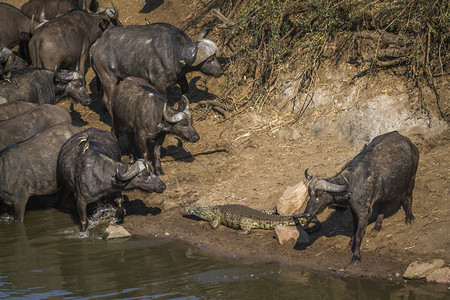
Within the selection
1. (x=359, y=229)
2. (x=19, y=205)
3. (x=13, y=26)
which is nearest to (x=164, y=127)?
(x=19, y=205)

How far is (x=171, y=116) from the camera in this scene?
1189cm

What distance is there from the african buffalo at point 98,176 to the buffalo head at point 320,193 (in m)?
3.01

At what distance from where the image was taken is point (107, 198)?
37.2 ft

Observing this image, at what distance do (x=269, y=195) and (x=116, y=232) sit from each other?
272 cm

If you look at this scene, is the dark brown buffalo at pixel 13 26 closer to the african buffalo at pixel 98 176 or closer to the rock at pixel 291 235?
the african buffalo at pixel 98 176

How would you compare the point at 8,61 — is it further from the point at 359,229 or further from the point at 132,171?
the point at 359,229

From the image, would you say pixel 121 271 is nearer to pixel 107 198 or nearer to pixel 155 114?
pixel 107 198

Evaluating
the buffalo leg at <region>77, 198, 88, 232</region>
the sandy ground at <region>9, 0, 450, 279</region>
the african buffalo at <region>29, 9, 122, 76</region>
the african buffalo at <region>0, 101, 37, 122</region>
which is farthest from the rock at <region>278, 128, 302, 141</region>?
the african buffalo at <region>29, 9, 122, 76</region>

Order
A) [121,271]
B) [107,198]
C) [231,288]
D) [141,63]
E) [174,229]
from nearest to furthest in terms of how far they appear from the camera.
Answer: [231,288] → [121,271] → [174,229] → [107,198] → [141,63]

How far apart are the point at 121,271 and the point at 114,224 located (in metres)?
1.98

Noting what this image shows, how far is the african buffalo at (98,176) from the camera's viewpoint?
10.4 metres

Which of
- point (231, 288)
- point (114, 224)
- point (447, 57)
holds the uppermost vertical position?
point (447, 57)

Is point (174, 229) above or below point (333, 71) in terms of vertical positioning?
below

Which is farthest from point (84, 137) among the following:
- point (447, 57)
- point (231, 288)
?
point (447, 57)
